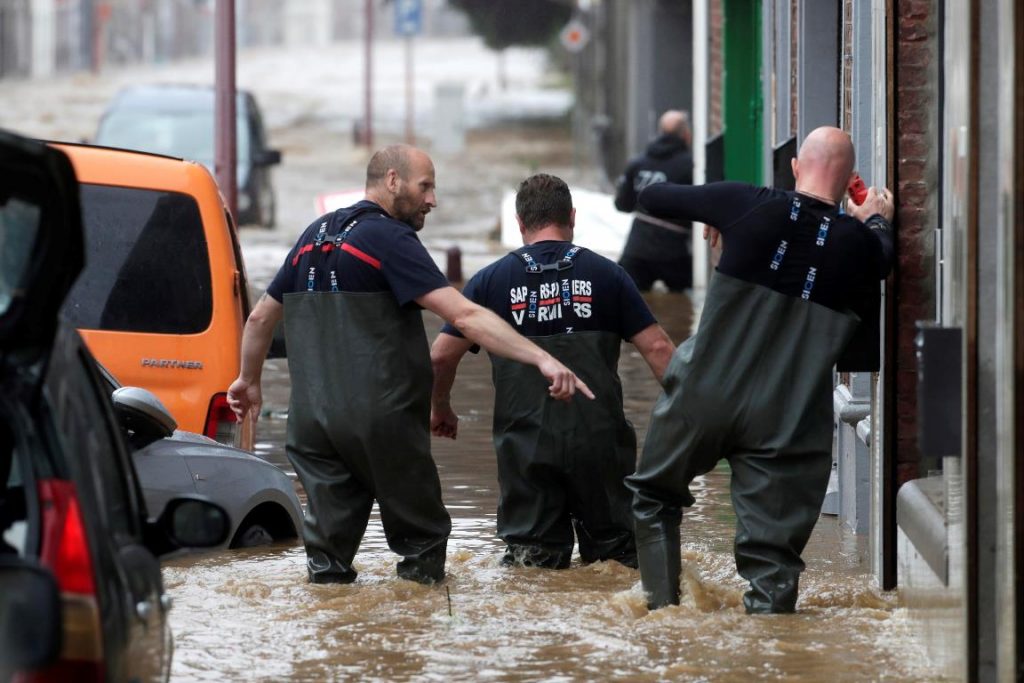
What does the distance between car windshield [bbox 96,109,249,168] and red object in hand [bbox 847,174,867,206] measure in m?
16.9

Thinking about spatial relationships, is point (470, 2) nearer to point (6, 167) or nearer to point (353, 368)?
point (353, 368)

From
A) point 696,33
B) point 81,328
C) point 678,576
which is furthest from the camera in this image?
point 696,33

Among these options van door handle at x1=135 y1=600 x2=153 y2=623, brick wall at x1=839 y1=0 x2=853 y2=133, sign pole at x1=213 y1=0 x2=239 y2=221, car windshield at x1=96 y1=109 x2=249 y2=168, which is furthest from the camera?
car windshield at x1=96 y1=109 x2=249 y2=168

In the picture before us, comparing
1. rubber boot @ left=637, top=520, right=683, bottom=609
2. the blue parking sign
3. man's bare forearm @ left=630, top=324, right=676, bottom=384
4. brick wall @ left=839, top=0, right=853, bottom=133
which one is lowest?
rubber boot @ left=637, top=520, right=683, bottom=609

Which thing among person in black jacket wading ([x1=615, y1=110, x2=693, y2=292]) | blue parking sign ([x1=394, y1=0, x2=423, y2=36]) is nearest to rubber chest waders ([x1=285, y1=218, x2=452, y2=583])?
person in black jacket wading ([x1=615, y1=110, x2=693, y2=292])

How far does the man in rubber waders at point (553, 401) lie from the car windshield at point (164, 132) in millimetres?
16214

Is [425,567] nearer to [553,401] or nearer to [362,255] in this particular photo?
[553,401]

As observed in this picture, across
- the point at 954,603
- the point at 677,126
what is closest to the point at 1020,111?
the point at 954,603

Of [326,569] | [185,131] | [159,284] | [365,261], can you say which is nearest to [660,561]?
[326,569]

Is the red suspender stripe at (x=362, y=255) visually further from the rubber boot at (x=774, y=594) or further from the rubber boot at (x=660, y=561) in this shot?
the rubber boot at (x=774, y=594)

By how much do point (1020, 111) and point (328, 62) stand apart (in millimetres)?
68792

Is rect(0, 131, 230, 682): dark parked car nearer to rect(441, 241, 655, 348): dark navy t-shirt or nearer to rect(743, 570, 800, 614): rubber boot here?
rect(743, 570, 800, 614): rubber boot

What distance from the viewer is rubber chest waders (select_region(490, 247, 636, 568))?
815 cm

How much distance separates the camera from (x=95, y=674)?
3.97 metres
